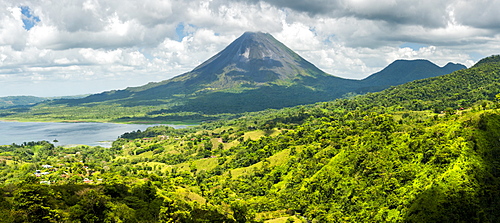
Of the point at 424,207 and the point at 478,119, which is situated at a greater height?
the point at 478,119

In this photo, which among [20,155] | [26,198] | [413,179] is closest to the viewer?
[26,198]

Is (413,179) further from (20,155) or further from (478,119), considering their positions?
(20,155)

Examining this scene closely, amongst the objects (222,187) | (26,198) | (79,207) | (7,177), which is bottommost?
(222,187)

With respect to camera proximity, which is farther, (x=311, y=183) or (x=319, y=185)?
(x=311, y=183)

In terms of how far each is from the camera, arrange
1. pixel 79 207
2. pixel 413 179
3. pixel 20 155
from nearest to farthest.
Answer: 1. pixel 79 207
2. pixel 413 179
3. pixel 20 155

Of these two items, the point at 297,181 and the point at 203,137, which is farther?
the point at 203,137

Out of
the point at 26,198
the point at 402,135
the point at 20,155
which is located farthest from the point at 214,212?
the point at 20,155

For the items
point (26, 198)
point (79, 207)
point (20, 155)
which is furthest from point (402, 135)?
point (20, 155)

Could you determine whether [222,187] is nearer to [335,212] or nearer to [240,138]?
[335,212]

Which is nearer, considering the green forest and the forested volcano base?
the forested volcano base

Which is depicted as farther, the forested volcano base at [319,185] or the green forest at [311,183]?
the green forest at [311,183]
